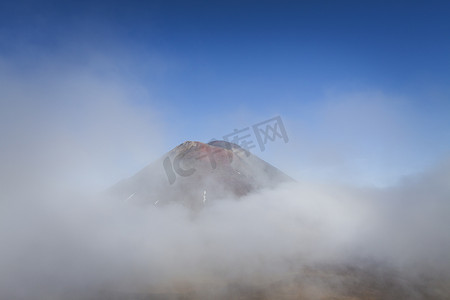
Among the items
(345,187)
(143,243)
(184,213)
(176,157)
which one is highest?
(176,157)

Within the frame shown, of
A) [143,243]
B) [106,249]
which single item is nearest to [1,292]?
[106,249]

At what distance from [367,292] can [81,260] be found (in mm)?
22344

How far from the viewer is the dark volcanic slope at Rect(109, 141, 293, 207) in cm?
4031

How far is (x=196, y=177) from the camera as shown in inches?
1718

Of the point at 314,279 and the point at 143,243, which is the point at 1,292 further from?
the point at 314,279

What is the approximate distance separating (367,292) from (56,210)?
96.7ft

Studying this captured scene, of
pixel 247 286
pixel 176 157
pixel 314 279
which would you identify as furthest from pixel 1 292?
pixel 176 157

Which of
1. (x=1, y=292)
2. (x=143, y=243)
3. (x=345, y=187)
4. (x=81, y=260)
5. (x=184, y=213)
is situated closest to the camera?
(x=1, y=292)

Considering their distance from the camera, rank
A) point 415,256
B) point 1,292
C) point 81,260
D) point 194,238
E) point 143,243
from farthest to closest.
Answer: point 194,238
point 143,243
point 415,256
point 81,260
point 1,292

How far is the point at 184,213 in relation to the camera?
117 ft

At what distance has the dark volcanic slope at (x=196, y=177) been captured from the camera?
4031cm

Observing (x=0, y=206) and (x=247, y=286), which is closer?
(x=247, y=286)

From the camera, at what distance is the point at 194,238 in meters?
27.8

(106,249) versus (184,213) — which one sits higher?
(184,213)
